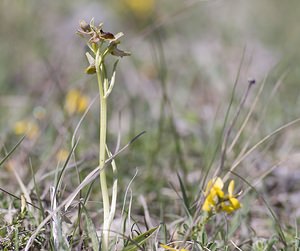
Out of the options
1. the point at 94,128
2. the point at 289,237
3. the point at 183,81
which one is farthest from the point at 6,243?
the point at 183,81

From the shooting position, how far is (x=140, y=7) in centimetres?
743

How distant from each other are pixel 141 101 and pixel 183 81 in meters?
0.66

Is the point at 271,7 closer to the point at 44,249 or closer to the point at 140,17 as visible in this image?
the point at 140,17

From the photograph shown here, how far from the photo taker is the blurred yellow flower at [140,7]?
24.1 ft

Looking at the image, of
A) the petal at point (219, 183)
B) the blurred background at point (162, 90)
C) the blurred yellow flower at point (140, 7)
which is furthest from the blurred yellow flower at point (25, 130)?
the blurred yellow flower at point (140, 7)

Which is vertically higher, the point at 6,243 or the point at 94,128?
the point at 6,243

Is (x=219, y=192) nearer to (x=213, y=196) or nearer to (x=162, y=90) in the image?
(x=213, y=196)

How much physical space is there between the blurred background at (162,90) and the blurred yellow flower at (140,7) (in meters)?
0.02

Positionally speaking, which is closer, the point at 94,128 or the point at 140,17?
the point at 94,128

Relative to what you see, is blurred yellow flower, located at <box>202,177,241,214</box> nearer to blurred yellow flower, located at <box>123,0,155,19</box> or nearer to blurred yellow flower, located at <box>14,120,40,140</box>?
blurred yellow flower, located at <box>14,120,40,140</box>

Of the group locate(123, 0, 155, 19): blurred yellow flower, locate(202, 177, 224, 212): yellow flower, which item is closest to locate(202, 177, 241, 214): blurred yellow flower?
locate(202, 177, 224, 212): yellow flower

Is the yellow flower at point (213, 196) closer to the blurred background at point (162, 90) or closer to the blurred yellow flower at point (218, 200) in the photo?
the blurred yellow flower at point (218, 200)

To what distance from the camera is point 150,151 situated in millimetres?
3320

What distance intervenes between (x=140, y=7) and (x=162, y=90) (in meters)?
4.52
